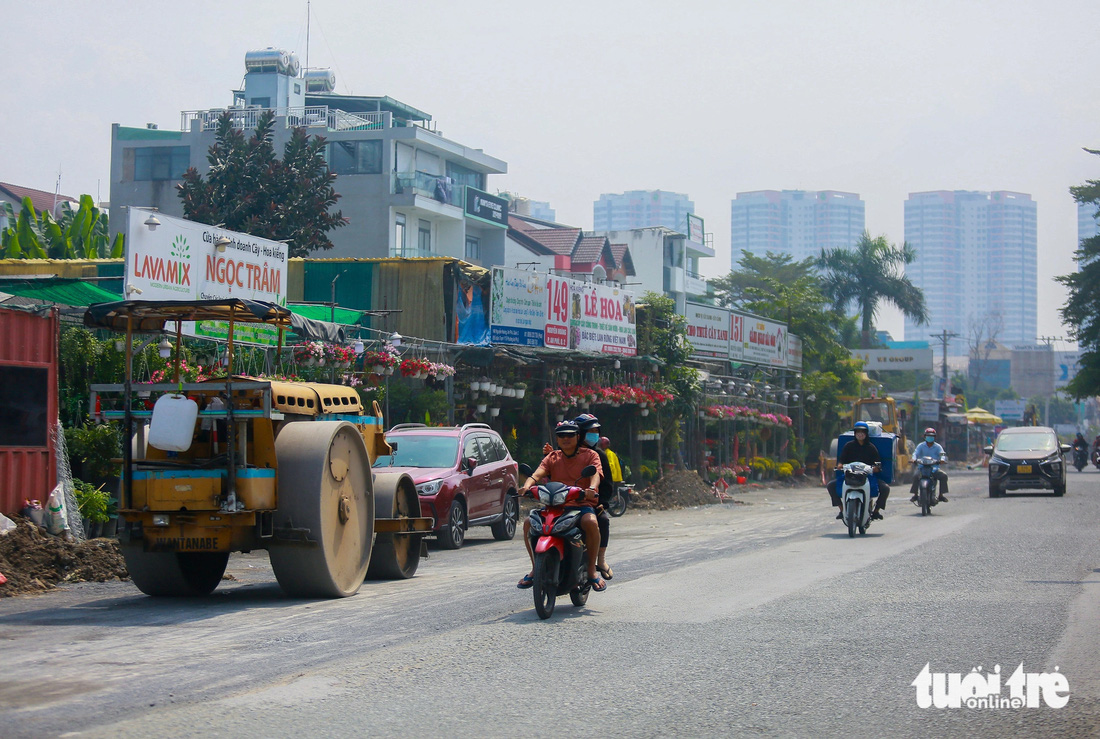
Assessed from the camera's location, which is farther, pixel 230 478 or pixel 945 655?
pixel 230 478

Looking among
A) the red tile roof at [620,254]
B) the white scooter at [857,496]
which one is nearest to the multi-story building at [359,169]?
the red tile roof at [620,254]

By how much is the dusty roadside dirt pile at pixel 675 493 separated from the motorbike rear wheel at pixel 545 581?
17.9m

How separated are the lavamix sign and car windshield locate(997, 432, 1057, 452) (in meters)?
27.0

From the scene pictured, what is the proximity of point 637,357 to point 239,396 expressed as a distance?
67.1 ft

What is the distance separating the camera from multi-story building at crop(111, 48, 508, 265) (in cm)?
4697

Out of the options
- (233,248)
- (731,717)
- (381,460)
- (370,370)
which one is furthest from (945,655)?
(233,248)

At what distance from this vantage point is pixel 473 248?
5359 cm

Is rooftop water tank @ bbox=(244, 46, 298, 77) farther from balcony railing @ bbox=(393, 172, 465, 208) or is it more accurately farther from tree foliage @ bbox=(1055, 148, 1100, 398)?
tree foliage @ bbox=(1055, 148, 1100, 398)

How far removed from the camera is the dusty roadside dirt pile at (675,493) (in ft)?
91.4

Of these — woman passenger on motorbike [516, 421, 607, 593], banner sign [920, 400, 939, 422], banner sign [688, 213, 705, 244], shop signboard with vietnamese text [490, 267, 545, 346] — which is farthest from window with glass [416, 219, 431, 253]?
woman passenger on motorbike [516, 421, 607, 593]

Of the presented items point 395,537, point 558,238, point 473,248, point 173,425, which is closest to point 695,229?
point 558,238

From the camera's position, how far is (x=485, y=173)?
55656mm

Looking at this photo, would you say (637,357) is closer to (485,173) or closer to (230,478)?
(230,478)

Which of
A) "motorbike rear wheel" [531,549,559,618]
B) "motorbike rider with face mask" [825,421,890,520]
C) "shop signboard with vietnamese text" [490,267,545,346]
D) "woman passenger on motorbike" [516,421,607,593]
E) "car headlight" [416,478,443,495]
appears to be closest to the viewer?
"motorbike rear wheel" [531,549,559,618]
